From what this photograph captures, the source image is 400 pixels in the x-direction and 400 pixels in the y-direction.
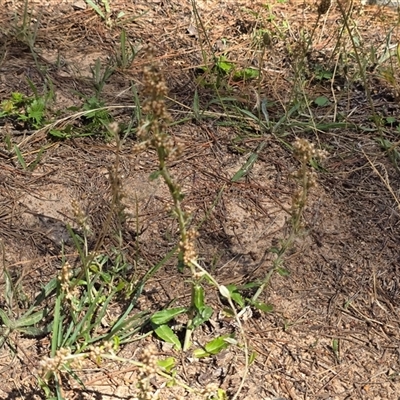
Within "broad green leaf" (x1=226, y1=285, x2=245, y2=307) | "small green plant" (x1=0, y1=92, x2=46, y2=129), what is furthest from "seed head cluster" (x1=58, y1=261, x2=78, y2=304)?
"small green plant" (x1=0, y1=92, x2=46, y2=129)

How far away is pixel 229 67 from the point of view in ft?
8.96

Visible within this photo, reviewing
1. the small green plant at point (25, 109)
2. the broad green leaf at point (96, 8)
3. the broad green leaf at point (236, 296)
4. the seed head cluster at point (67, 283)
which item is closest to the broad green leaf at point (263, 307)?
the broad green leaf at point (236, 296)

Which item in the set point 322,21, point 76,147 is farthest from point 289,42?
point 76,147

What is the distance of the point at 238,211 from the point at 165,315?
0.53 metres

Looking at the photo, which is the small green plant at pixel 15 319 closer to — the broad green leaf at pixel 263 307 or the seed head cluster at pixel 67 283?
the seed head cluster at pixel 67 283

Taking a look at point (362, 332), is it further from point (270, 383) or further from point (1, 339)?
point (1, 339)

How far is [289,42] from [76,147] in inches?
50.1

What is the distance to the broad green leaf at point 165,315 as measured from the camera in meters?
1.73

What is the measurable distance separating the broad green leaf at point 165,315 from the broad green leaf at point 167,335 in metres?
0.02

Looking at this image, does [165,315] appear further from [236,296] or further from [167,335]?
[236,296]

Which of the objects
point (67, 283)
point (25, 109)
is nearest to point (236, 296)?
point (67, 283)

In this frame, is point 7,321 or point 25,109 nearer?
point 7,321

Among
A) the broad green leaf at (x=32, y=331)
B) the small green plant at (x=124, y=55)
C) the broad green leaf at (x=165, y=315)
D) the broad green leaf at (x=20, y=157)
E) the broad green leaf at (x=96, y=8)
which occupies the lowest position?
the broad green leaf at (x=32, y=331)

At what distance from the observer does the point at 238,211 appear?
2115mm
